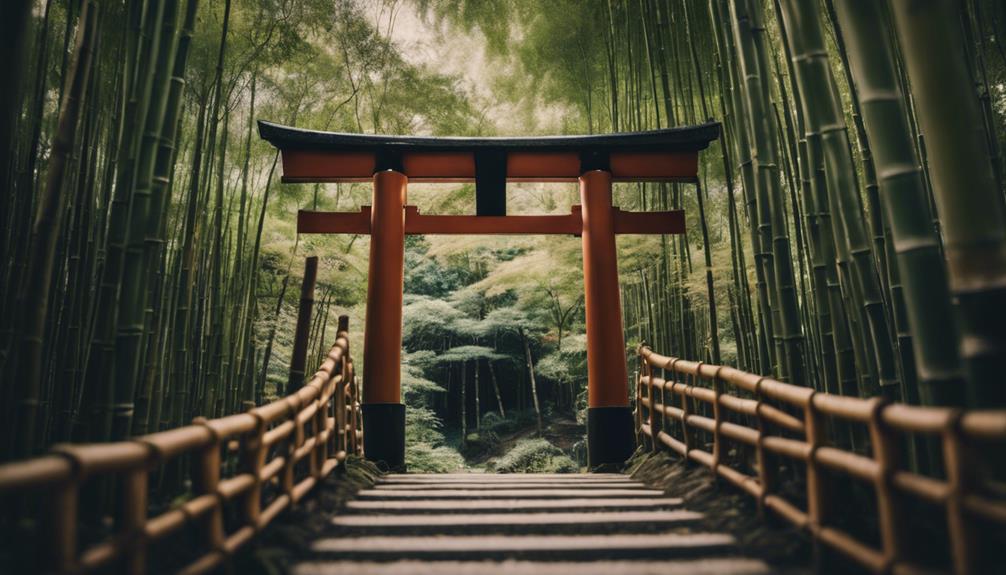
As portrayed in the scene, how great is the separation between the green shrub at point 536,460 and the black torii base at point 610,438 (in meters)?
7.08

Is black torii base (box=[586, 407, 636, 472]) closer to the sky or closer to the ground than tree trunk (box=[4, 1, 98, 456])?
closer to the ground

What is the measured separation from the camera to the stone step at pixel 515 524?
2057 mm

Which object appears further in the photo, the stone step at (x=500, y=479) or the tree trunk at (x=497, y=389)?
the tree trunk at (x=497, y=389)

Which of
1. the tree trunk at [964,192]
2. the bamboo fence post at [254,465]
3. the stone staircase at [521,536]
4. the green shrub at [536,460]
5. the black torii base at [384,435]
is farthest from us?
the green shrub at [536,460]

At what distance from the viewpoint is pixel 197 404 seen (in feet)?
14.3

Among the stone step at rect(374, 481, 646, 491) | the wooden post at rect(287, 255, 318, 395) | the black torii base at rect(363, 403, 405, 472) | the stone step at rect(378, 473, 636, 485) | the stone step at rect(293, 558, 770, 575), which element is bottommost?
the stone step at rect(378, 473, 636, 485)

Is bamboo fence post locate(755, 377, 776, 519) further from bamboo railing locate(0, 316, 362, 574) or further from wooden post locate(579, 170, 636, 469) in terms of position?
wooden post locate(579, 170, 636, 469)

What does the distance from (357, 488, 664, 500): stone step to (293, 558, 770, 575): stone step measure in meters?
0.90

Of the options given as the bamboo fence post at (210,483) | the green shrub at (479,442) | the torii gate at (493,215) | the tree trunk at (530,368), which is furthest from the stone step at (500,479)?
the green shrub at (479,442)

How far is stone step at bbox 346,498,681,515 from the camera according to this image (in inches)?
92.2

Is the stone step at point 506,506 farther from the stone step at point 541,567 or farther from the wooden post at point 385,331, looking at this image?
the wooden post at point 385,331

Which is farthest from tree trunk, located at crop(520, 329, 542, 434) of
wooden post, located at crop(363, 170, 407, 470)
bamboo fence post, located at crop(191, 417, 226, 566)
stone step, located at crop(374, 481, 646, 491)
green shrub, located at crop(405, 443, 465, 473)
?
bamboo fence post, located at crop(191, 417, 226, 566)

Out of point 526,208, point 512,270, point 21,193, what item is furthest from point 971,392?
point 526,208

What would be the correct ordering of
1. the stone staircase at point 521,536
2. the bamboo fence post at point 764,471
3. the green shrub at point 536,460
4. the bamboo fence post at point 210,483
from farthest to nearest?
1. the green shrub at point 536,460
2. the bamboo fence post at point 764,471
3. the stone staircase at point 521,536
4. the bamboo fence post at point 210,483
